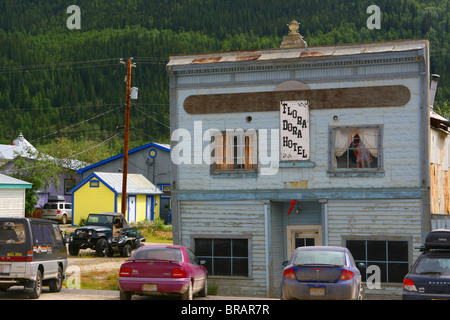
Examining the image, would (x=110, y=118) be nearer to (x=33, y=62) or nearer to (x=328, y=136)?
(x=33, y=62)

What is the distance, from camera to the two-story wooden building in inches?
861

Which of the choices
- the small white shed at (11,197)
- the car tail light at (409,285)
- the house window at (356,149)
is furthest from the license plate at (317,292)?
the small white shed at (11,197)

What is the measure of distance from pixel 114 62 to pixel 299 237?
563 feet

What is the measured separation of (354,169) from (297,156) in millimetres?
1886

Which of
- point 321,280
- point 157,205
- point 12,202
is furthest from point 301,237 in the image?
point 157,205

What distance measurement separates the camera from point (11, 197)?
41844mm

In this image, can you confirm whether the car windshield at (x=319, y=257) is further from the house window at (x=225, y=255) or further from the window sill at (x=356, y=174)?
the house window at (x=225, y=255)

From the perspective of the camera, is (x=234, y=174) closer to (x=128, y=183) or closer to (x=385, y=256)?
(x=385, y=256)

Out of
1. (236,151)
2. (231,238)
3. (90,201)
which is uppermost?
(236,151)

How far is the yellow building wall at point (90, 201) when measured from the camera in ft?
171

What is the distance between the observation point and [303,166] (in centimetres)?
2280

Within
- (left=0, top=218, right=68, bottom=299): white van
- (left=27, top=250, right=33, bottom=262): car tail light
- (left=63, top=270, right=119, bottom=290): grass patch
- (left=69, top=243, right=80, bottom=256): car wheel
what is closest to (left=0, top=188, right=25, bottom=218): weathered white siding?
(left=69, top=243, right=80, bottom=256): car wheel

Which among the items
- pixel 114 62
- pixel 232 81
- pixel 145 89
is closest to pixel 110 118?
pixel 145 89

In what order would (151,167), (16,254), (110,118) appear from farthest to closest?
(110,118), (151,167), (16,254)
